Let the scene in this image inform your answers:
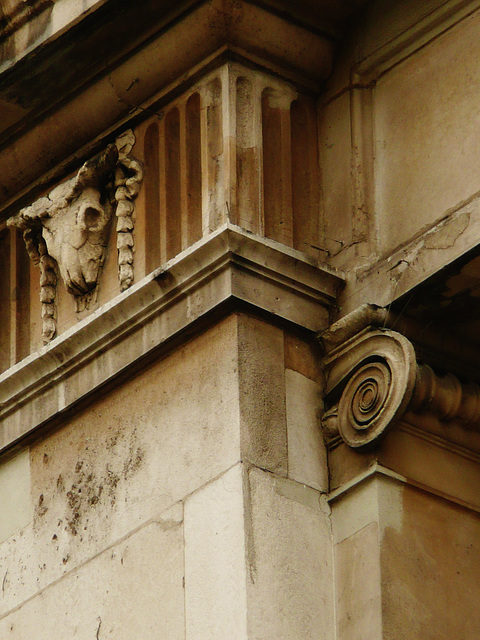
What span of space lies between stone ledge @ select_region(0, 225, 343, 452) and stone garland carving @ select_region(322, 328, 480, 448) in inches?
9.5

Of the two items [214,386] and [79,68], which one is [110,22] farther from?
[214,386]

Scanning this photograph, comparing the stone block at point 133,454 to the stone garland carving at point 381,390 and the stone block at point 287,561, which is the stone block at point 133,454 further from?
the stone garland carving at point 381,390

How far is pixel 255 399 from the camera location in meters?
6.27

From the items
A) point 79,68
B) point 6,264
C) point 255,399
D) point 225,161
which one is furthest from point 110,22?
point 255,399

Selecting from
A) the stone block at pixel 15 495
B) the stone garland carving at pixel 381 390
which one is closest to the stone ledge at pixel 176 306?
the stone block at pixel 15 495

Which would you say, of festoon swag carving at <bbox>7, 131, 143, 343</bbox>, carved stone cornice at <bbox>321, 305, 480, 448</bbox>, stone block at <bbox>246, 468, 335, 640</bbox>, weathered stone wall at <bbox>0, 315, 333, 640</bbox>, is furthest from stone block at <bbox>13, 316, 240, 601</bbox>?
Result: festoon swag carving at <bbox>7, 131, 143, 343</bbox>

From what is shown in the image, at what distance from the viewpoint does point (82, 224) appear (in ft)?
23.4

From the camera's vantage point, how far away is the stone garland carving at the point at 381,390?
6.20m

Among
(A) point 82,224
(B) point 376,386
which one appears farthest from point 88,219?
(B) point 376,386

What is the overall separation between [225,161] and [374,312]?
2.87 ft

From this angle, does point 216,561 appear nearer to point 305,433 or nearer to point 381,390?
point 305,433

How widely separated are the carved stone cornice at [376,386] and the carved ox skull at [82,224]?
1.14 meters

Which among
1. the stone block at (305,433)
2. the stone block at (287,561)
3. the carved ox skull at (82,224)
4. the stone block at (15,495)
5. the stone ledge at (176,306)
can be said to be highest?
the carved ox skull at (82,224)

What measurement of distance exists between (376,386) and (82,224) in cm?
155
